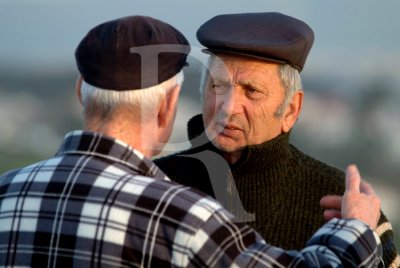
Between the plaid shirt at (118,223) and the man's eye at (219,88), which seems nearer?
the plaid shirt at (118,223)

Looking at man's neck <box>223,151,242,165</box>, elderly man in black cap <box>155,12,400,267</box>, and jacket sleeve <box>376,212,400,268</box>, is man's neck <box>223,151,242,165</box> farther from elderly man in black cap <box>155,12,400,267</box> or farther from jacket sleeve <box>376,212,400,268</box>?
jacket sleeve <box>376,212,400,268</box>

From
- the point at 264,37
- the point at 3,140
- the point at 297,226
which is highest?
the point at 264,37

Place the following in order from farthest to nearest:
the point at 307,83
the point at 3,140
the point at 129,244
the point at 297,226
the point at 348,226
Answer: the point at 307,83 → the point at 3,140 → the point at 297,226 → the point at 348,226 → the point at 129,244

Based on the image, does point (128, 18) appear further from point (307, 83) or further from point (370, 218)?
point (307, 83)

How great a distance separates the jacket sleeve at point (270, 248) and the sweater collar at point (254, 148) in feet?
3.31

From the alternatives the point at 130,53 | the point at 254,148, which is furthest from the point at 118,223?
the point at 254,148

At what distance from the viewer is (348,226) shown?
2.98 metres

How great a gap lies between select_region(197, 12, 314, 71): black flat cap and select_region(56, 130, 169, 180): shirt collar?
1.13 m

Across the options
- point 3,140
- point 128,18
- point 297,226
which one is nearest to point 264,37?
point 297,226

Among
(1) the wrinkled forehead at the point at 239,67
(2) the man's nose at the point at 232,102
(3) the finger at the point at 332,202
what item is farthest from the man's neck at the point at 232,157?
(3) the finger at the point at 332,202

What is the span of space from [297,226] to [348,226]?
1002 millimetres

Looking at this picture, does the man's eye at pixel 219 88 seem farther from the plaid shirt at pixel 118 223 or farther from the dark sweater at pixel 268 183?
the plaid shirt at pixel 118 223

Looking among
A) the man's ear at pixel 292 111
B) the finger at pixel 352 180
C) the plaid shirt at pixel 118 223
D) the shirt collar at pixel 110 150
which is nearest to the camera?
the plaid shirt at pixel 118 223

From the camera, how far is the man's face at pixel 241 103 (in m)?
4.00
